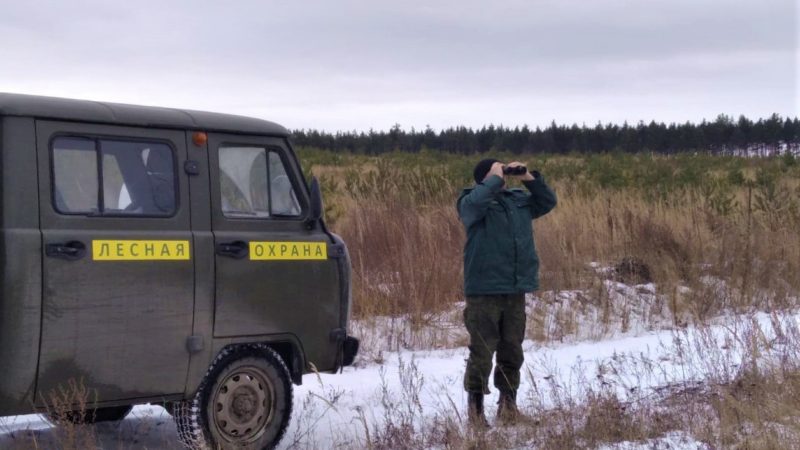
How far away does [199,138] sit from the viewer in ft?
20.6

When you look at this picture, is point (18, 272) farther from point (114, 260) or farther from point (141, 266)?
point (141, 266)

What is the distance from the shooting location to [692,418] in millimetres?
6355

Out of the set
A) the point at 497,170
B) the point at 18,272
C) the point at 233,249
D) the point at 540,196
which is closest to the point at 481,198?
the point at 497,170

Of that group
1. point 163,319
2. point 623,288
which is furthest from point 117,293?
point 623,288

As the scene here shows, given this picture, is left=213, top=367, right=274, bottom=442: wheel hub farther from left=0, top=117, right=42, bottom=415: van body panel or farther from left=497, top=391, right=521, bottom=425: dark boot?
left=497, top=391, right=521, bottom=425: dark boot

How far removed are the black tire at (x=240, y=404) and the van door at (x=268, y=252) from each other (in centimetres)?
19

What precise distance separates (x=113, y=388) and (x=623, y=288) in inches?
319

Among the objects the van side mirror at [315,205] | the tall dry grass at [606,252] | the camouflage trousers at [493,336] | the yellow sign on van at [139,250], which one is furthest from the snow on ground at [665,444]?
the tall dry grass at [606,252]

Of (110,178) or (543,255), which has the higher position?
(110,178)

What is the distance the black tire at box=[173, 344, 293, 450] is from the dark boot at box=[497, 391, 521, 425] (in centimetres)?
138

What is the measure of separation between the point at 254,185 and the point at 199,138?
52cm

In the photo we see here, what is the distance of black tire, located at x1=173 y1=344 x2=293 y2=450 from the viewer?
20.2 feet

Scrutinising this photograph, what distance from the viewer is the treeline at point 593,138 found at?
71.9 m

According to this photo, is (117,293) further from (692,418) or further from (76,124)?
(692,418)
